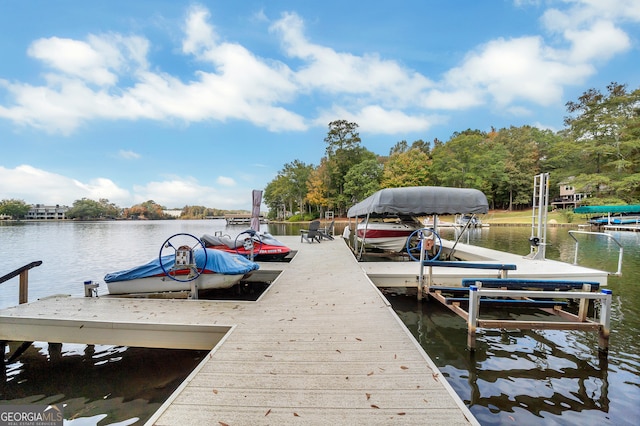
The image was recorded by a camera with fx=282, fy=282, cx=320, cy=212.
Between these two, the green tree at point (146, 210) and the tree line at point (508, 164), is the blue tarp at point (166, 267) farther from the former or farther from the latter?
the green tree at point (146, 210)

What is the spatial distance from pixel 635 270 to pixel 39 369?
15.7m

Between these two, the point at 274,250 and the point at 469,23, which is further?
the point at 469,23

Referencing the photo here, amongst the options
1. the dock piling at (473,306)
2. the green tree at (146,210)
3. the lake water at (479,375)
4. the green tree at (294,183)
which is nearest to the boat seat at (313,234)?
the lake water at (479,375)

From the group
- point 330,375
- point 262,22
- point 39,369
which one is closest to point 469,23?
point 262,22

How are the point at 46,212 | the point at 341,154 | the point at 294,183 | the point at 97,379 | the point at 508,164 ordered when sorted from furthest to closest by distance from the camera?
the point at 46,212 < the point at 294,183 < the point at 341,154 < the point at 508,164 < the point at 97,379

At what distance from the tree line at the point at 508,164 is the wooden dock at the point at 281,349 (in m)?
40.4

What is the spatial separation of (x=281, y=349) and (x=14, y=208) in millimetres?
141801

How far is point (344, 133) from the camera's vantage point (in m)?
51.5

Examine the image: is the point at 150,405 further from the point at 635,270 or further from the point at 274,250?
the point at 635,270

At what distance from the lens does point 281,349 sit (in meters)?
2.96

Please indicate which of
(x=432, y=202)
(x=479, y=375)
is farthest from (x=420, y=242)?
(x=479, y=375)

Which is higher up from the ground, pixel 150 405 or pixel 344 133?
pixel 344 133

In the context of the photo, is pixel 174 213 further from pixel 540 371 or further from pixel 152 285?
pixel 540 371

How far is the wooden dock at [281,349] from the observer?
1.97m
